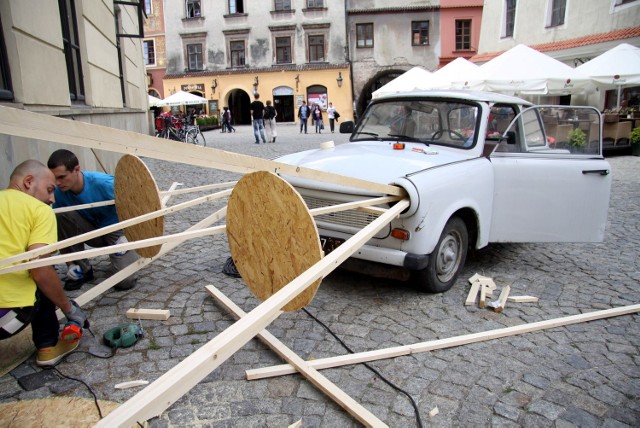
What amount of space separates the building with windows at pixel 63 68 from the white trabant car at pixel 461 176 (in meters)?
3.25

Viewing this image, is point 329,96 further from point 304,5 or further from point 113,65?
point 113,65

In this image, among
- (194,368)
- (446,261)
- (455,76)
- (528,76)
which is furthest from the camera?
(455,76)

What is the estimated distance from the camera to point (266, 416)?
263cm

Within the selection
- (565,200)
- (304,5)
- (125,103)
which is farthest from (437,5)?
(565,200)

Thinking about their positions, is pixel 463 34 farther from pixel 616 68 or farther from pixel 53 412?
pixel 53 412

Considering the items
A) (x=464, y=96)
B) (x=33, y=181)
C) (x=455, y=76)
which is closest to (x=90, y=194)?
(x=33, y=181)

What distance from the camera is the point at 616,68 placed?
12922 mm

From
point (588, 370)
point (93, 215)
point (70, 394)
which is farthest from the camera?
point (93, 215)

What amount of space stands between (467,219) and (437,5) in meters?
37.6

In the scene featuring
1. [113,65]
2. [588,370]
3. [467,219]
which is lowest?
[588,370]

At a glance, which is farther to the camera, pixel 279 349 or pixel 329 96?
pixel 329 96

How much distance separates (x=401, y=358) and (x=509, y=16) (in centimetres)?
2387

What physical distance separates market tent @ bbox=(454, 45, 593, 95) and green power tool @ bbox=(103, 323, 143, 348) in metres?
Answer: 11.4

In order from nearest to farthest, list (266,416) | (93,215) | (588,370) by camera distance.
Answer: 1. (266,416)
2. (588,370)
3. (93,215)
